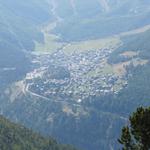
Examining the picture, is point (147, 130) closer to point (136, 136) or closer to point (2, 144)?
point (136, 136)

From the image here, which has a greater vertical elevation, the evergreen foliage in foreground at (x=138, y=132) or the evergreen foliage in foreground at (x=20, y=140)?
the evergreen foliage in foreground at (x=20, y=140)

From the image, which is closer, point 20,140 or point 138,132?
point 138,132

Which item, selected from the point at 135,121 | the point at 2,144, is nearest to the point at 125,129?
the point at 135,121

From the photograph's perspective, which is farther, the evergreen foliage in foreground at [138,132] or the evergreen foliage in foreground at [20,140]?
the evergreen foliage in foreground at [20,140]

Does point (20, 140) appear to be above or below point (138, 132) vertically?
above

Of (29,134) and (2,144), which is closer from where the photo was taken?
(2,144)
